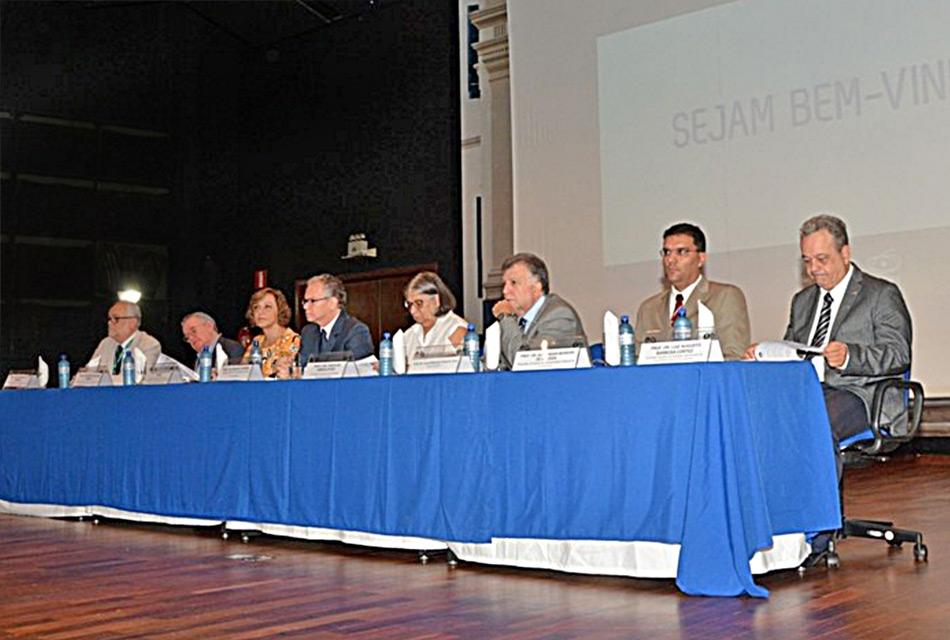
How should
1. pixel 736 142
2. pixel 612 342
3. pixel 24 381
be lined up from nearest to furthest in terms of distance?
pixel 612 342 < pixel 24 381 < pixel 736 142

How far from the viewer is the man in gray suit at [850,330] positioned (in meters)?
3.08

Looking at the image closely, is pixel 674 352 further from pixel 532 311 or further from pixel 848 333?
pixel 532 311

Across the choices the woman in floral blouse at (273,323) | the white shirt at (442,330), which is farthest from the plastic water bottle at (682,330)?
the woman in floral blouse at (273,323)

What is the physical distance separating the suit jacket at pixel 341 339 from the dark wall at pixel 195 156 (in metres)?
4.36

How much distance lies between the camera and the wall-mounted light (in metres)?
9.93

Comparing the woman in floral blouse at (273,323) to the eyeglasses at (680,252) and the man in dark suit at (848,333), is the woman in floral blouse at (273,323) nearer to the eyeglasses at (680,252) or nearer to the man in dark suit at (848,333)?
the eyeglasses at (680,252)

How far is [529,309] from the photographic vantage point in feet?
12.4

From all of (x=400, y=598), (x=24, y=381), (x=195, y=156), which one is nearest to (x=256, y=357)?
(x=24, y=381)

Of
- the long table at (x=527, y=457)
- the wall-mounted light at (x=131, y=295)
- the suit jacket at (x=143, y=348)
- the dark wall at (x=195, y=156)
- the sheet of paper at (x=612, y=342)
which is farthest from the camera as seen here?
the wall-mounted light at (x=131, y=295)

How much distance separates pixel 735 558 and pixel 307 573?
1.18 meters

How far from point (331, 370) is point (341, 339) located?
2.30 ft

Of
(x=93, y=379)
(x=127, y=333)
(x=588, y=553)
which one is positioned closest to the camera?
(x=588, y=553)

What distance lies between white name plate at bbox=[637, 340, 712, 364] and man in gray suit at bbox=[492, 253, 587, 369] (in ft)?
2.41

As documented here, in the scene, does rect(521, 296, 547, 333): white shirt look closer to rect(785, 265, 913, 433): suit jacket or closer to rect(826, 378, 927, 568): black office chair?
rect(785, 265, 913, 433): suit jacket
